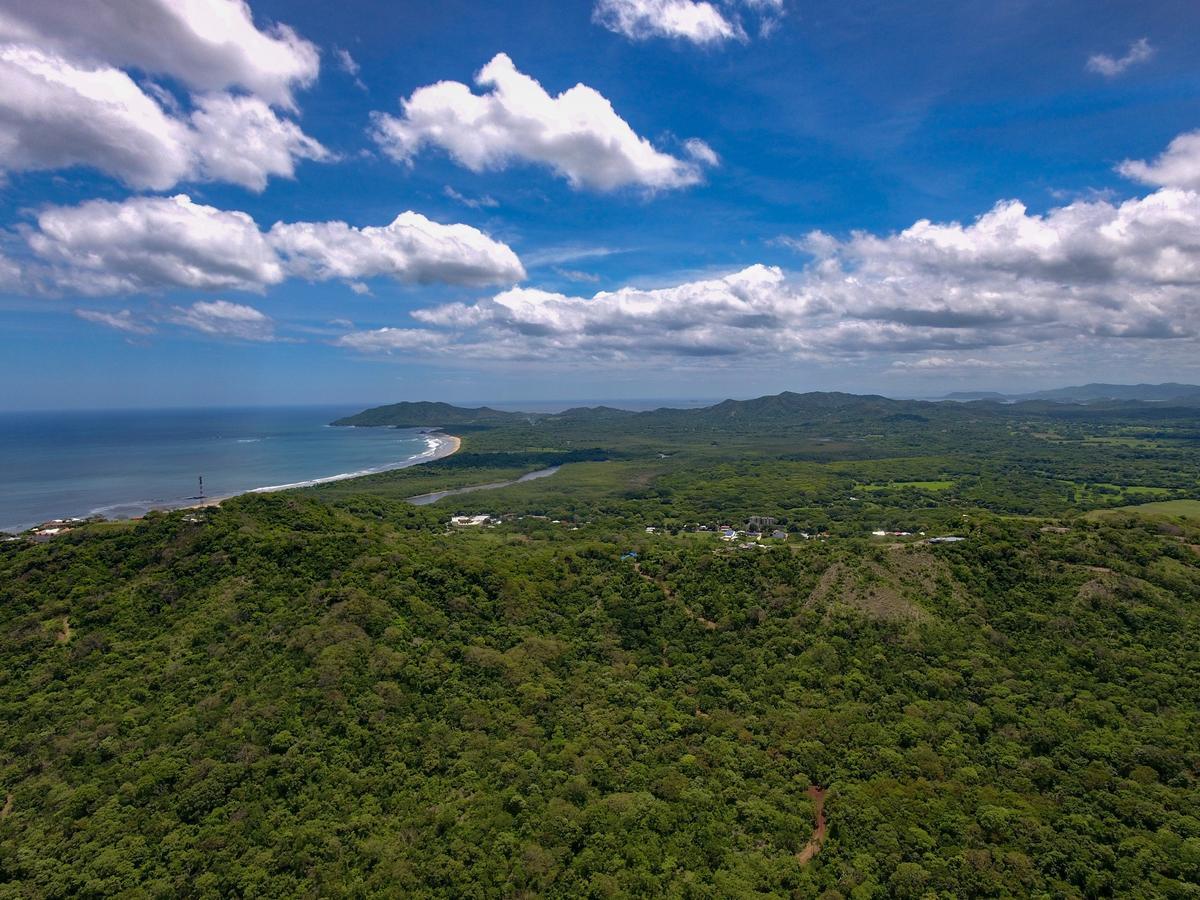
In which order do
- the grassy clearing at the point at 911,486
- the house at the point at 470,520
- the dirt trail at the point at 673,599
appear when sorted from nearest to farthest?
the dirt trail at the point at 673,599 < the house at the point at 470,520 < the grassy clearing at the point at 911,486

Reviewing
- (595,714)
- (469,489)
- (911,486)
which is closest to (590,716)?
(595,714)

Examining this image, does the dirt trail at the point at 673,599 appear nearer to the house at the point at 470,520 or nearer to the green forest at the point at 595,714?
the green forest at the point at 595,714

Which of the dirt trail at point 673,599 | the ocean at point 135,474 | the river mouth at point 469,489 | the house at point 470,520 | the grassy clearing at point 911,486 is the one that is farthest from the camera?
the grassy clearing at point 911,486

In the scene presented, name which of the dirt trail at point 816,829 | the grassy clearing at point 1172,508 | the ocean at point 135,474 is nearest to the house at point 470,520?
the ocean at point 135,474

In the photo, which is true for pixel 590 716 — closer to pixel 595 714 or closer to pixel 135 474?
pixel 595 714

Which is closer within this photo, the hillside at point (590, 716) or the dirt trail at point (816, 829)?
the hillside at point (590, 716)

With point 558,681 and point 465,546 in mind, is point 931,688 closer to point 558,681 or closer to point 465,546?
point 558,681
